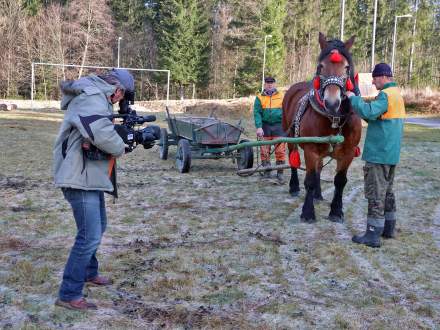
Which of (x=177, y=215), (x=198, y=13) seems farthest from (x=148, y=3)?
(x=177, y=215)

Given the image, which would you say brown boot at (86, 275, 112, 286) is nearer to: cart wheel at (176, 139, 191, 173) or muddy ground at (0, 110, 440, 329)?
muddy ground at (0, 110, 440, 329)

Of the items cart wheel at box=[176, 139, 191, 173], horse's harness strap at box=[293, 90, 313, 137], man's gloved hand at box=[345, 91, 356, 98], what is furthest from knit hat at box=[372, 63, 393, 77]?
cart wheel at box=[176, 139, 191, 173]

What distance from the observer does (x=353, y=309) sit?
352 cm

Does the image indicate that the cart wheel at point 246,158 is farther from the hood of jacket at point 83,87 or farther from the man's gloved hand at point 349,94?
the hood of jacket at point 83,87

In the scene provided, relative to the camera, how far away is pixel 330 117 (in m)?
5.25

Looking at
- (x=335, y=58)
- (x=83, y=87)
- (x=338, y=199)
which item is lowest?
(x=338, y=199)

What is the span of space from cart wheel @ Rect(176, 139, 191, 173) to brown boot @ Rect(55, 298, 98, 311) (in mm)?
5353

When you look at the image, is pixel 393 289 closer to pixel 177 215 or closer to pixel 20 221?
pixel 177 215

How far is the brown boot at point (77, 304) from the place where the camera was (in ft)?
11.1

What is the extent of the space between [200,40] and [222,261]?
4287 centimetres

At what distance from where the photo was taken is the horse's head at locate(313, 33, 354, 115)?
16.6 feet

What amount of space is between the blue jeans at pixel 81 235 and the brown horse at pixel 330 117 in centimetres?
285

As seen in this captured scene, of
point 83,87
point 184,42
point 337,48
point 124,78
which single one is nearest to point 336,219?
point 337,48

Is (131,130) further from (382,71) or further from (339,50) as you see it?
(339,50)
